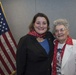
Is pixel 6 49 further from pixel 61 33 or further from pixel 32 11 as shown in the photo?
pixel 61 33

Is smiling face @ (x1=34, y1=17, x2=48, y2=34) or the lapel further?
smiling face @ (x1=34, y1=17, x2=48, y2=34)

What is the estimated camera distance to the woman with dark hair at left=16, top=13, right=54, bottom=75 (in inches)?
84.7

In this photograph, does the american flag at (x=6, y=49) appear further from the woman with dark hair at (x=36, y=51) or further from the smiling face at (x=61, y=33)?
the smiling face at (x=61, y=33)

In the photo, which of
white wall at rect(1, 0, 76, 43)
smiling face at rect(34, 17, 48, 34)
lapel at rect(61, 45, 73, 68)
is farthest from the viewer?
white wall at rect(1, 0, 76, 43)

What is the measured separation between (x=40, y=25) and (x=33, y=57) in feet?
1.33

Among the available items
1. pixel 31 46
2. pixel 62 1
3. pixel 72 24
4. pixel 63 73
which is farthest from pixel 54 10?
pixel 63 73

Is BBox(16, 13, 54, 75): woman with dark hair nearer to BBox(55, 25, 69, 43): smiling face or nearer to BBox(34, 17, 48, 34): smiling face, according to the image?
BBox(34, 17, 48, 34): smiling face

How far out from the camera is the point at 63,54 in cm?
210

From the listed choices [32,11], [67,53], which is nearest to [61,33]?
[67,53]

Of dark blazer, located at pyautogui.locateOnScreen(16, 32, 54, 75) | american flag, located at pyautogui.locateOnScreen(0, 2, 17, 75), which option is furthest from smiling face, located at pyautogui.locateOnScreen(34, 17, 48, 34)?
american flag, located at pyautogui.locateOnScreen(0, 2, 17, 75)

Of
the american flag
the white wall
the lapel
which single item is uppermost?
the white wall

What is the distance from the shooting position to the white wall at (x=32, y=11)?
10.0 feet

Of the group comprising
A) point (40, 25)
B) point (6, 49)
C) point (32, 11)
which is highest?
point (40, 25)

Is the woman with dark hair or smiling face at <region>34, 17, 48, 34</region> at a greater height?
smiling face at <region>34, 17, 48, 34</region>
